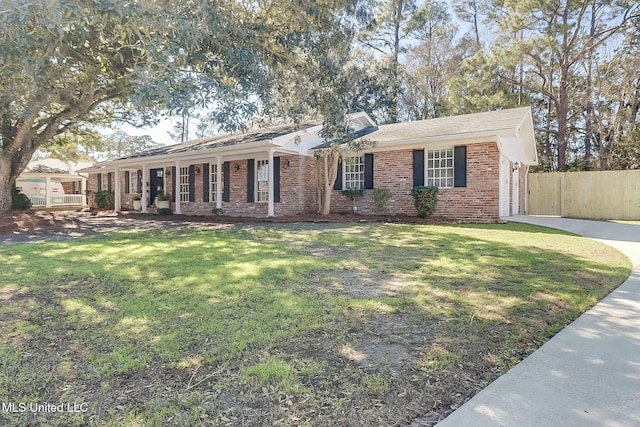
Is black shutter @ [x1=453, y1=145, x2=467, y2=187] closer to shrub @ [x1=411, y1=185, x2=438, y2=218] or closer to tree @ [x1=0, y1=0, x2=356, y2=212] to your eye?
shrub @ [x1=411, y1=185, x2=438, y2=218]

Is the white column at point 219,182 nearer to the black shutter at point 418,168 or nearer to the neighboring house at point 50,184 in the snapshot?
the black shutter at point 418,168

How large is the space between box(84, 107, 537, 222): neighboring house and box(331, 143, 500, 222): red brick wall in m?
0.03

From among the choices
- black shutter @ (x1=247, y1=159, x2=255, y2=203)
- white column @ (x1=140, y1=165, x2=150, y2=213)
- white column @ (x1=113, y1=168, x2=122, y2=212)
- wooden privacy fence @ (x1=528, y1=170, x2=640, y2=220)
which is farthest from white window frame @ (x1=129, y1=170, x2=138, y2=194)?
wooden privacy fence @ (x1=528, y1=170, x2=640, y2=220)

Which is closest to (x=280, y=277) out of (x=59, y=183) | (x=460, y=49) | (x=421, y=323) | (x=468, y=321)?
(x=421, y=323)

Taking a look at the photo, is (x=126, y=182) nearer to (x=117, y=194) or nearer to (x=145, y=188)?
(x=117, y=194)

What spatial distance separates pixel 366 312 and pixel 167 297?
213cm

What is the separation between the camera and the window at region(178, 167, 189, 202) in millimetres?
18172

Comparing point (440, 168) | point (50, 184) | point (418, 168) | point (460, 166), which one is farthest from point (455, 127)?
point (50, 184)

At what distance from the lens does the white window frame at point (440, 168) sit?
41.5ft

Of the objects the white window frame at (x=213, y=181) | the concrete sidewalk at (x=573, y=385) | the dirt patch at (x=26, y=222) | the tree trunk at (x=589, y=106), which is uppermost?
the tree trunk at (x=589, y=106)

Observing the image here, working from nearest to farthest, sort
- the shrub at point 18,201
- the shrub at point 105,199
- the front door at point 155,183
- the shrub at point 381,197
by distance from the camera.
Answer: the shrub at point 381,197, the shrub at point 18,201, the front door at point 155,183, the shrub at point 105,199

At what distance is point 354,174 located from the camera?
48.2 ft

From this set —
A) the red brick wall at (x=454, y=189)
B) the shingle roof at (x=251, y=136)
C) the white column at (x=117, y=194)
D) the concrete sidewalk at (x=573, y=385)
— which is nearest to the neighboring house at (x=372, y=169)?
the red brick wall at (x=454, y=189)

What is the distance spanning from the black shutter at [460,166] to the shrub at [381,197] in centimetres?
223
